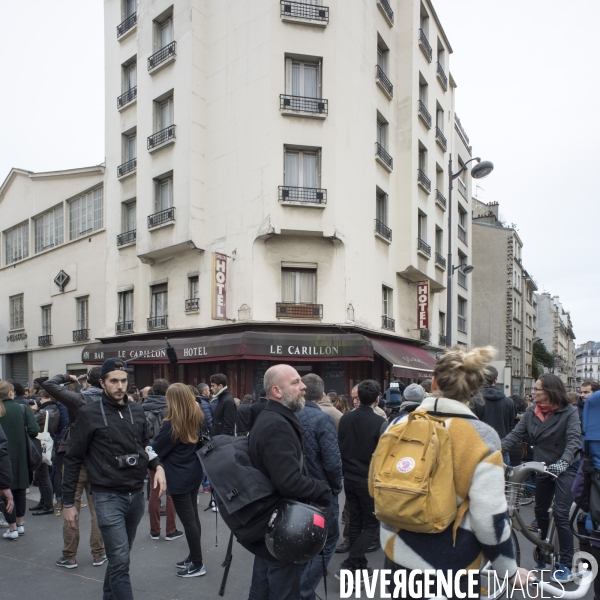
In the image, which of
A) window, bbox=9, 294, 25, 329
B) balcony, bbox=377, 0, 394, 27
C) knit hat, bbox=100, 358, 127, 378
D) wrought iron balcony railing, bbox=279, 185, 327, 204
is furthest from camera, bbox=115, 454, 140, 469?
window, bbox=9, 294, 25, 329

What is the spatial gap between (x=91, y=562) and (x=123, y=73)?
66.7 ft

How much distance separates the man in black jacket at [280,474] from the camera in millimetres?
3090

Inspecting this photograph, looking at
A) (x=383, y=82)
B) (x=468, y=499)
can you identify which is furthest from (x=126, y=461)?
(x=383, y=82)

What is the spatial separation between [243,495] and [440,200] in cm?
2256

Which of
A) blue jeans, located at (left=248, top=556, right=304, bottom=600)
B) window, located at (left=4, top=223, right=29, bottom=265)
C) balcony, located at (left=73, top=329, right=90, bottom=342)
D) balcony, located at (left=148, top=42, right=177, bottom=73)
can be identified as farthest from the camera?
window, located at (left=4, top=223, right=29, bottom=265)

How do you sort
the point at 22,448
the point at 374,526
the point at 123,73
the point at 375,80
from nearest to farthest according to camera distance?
the point at 374,526 < the point at 22,448 < the point at 375,80 < the point at 123,73

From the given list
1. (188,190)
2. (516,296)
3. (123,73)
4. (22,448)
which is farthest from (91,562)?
(516,296)

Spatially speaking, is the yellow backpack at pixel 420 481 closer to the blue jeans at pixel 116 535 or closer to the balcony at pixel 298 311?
the blue jeans at pixel 116 535

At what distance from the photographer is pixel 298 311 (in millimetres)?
16531

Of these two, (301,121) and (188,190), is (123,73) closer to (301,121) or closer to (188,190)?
(188,190)

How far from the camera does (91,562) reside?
5566mm

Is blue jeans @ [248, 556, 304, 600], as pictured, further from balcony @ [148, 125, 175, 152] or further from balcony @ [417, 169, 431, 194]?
balcony @ [417, 169, 431, 194]

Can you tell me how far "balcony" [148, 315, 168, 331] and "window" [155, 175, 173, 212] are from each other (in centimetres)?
390

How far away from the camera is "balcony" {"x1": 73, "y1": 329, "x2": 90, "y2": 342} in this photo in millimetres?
22641
